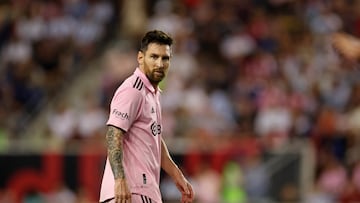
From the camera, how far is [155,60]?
365 inches

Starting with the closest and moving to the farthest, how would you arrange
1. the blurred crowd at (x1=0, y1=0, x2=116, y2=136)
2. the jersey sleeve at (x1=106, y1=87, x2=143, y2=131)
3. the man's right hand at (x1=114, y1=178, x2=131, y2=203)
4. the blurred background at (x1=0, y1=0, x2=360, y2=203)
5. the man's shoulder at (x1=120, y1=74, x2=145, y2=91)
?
the man's right hand at (x1=114, y1=178, x2=131, y2=203) → the jersey sleeve at (x1=106, y1=87, x2=143, y2=131) → the man's shoulder at (x1=120, y1=74, x2=145, y2=91) → the blurred background at (x1=0, y1=0, x2=360, y2=203) → the blurred crowd at (x1=0, y1=0, x2=116, y2=136)

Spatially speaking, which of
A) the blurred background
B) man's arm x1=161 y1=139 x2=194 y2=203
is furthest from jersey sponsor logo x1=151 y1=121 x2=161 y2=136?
the blurred background

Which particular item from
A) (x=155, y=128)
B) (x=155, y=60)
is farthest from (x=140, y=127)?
(x=155, y=60)

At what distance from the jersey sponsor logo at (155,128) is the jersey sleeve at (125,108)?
0.19 metres

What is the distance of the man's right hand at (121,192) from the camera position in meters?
8.83

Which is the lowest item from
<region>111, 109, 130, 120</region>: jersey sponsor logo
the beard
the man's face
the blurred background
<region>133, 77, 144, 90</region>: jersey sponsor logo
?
the blurred background

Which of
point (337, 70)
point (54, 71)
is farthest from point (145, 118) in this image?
point (54, 71)

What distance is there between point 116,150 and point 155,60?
0.81 meters

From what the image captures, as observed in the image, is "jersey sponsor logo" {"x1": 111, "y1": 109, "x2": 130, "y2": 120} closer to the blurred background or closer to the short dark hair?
the short dark hair

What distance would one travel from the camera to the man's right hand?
883cm

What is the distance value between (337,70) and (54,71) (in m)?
5.82

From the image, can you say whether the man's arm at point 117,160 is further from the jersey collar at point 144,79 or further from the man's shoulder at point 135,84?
the jersey collar at point 144,79

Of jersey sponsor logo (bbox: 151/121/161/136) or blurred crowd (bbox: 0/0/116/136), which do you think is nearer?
jersey sponsor logo (bbox: 151/121/161/136)

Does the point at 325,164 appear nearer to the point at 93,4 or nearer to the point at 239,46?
the point at 239,46
